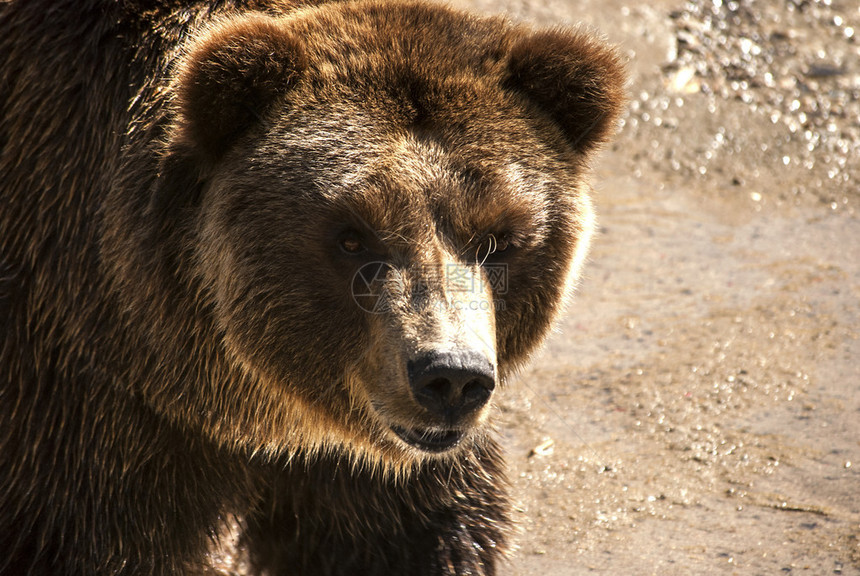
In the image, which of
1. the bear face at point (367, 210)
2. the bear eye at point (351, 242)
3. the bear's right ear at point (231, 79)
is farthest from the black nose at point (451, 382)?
the bear's right ear at point (231, 79)

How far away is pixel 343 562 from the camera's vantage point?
450 cm

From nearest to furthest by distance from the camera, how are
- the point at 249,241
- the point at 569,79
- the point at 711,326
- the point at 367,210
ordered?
the point at 367,210
the point at 249,241
the point at 569,79
the point at 711,326

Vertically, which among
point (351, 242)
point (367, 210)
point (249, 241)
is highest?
point (367, 210)

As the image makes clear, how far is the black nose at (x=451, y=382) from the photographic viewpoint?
128 inches

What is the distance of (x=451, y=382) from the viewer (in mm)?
3311

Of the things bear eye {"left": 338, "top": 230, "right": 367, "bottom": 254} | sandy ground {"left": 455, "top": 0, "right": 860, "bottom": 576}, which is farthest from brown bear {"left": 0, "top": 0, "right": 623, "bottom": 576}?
sandy ground {"left": 455, "top": 0, "right": 860, "bottom": 576}

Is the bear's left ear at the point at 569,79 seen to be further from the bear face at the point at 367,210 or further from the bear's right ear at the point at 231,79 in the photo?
the bear's right ear at the point at 231,79

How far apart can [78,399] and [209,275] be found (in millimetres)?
689

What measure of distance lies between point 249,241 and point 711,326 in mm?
3697

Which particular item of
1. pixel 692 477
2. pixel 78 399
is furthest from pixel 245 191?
pixel 692 477

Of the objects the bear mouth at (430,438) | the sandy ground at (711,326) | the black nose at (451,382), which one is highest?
the black nose at (451,382)

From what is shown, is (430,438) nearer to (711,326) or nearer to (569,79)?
(569,79)

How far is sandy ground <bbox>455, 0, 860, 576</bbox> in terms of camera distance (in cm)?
503

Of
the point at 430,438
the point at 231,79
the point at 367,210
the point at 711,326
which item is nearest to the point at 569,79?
the point at 367,210
